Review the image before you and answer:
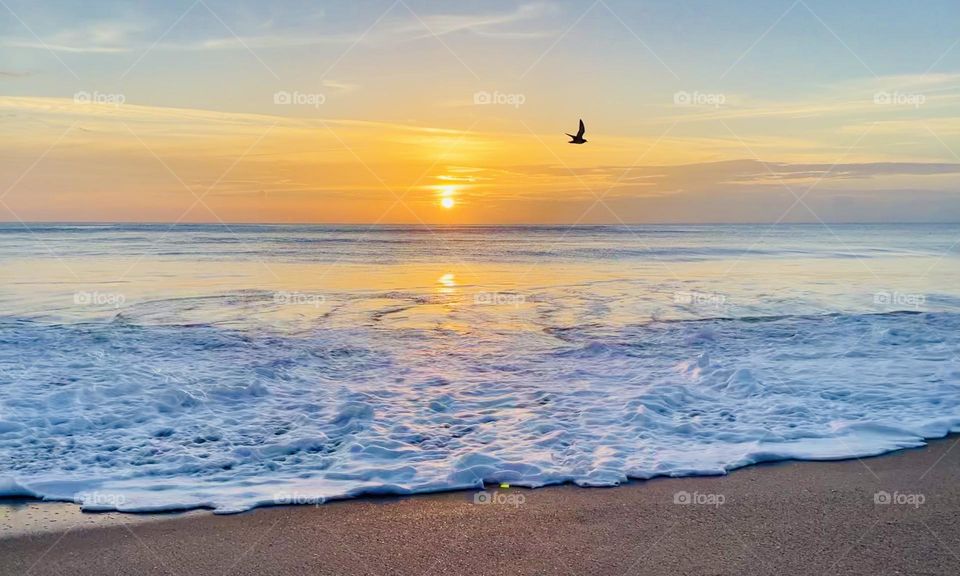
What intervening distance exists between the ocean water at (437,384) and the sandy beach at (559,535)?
0.96 feet

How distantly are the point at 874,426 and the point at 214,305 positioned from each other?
468 inches

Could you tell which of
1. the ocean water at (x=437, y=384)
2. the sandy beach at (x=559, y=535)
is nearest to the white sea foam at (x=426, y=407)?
the ocean water at (x=437, y=384)

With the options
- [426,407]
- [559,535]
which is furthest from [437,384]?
[559,535]

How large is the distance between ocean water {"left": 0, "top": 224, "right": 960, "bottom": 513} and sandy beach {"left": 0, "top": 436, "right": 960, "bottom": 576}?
0.29 m

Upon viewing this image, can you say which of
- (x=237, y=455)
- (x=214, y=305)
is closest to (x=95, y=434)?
(x=237, y=455)

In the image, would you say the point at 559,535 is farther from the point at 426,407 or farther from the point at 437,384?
the point at 437,384

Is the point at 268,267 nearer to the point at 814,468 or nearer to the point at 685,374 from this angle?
the point at 685,374

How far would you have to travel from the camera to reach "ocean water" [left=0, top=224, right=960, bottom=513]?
18.1ft

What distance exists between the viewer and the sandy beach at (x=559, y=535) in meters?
3.91

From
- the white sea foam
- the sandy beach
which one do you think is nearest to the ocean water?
the white sea foam

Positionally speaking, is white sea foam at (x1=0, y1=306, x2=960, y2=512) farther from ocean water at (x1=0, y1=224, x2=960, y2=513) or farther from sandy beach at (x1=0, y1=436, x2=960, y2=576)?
sandy beach at (x1=0, y1=436, x2=960, y2=576)

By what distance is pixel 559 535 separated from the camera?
4.29 meters

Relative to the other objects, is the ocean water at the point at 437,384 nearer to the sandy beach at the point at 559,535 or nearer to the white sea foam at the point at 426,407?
the white sea foam at the point at 426,407

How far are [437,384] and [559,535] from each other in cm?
406
